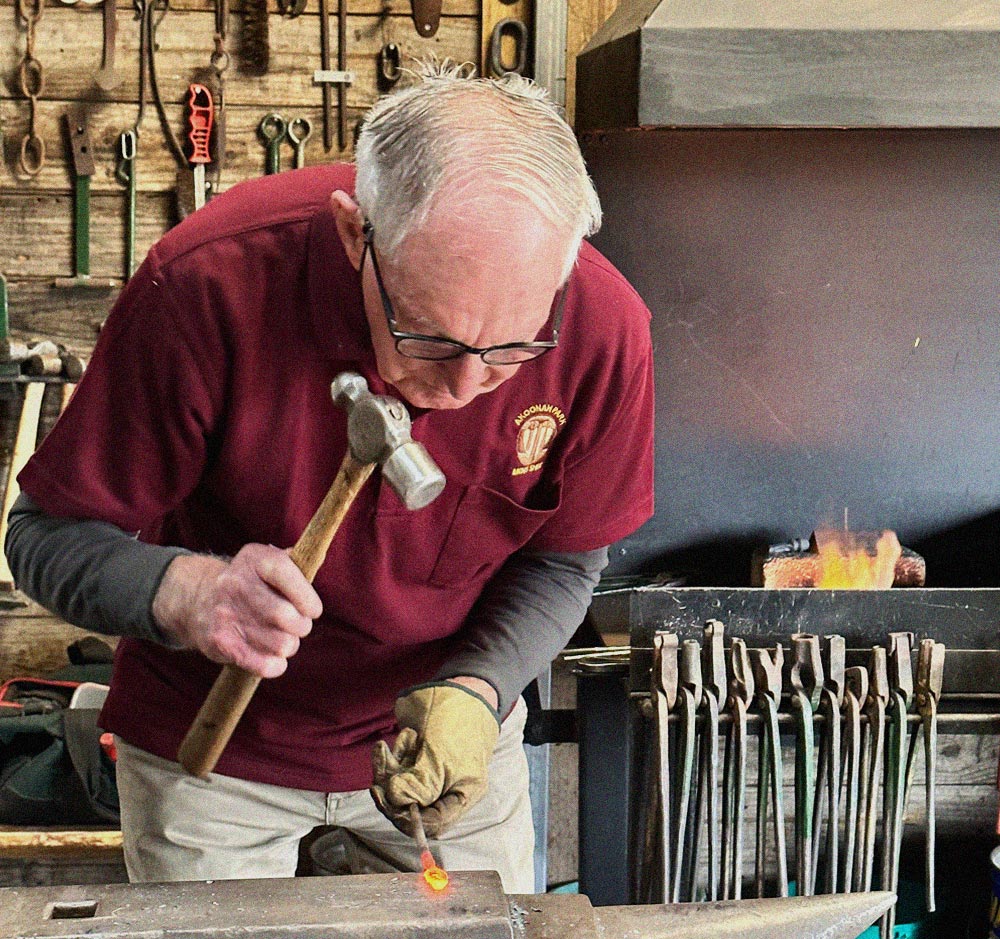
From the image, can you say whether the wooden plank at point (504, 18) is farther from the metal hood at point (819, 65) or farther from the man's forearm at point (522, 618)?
the man's forearm at point (522, 618)

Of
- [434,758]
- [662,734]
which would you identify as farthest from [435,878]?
[662,734]

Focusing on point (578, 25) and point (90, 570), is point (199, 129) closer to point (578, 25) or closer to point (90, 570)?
point (578, 25)

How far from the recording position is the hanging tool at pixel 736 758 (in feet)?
6.55

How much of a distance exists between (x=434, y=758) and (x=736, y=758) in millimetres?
855

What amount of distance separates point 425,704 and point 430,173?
58cm

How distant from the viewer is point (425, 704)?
4.49 ft

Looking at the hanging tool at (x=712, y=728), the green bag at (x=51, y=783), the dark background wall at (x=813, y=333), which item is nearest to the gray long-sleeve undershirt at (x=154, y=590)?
the hanging tool at (x=712, y=728)

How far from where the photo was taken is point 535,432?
4.84 feet

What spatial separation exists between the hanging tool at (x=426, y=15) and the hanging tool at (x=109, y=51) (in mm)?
611

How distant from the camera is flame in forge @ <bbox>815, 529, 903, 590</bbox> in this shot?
93.0 inches

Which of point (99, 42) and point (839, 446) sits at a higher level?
point (99, 42)

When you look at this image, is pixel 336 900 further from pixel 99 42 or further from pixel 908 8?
pixel 99 42

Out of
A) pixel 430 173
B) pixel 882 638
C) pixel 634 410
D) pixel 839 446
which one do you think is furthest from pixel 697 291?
pixel 430 173

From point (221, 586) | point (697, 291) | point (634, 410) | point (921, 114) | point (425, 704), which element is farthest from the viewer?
point (697, 291)
